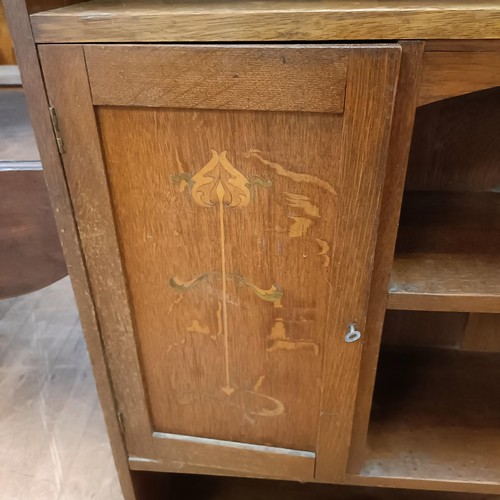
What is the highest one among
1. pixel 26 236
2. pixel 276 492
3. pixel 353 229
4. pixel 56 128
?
pixel 56 128

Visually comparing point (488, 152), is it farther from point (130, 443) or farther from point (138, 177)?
point (130, 443)

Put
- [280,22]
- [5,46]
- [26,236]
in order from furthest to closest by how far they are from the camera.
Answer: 1. [5,46]
2. [26,236]
3. [280,22]

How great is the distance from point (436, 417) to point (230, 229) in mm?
598

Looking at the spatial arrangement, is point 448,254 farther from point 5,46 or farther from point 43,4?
point 5,46

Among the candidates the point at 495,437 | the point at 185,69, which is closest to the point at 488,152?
the point at 495,437

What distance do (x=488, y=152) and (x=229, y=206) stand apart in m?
0.56

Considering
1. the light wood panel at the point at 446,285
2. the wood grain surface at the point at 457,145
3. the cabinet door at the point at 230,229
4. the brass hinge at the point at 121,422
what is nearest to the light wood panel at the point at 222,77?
the cabinet door at the point at 230,229

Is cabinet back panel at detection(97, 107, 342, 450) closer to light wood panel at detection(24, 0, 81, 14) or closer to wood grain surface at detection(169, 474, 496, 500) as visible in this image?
light wood panel at detection(24, 0, 81, 14)

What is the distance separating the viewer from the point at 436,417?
1.02m

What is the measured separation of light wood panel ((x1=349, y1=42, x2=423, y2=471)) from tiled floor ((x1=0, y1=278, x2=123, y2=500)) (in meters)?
0.68

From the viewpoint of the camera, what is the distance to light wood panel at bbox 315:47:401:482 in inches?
23.2

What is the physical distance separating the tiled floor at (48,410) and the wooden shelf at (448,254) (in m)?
0.85

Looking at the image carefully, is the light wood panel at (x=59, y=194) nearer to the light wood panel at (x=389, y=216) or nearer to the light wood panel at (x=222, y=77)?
the light wood panel at (x=222, y=77)

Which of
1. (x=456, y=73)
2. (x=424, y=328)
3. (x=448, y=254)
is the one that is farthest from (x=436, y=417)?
(x=456, y=73)
